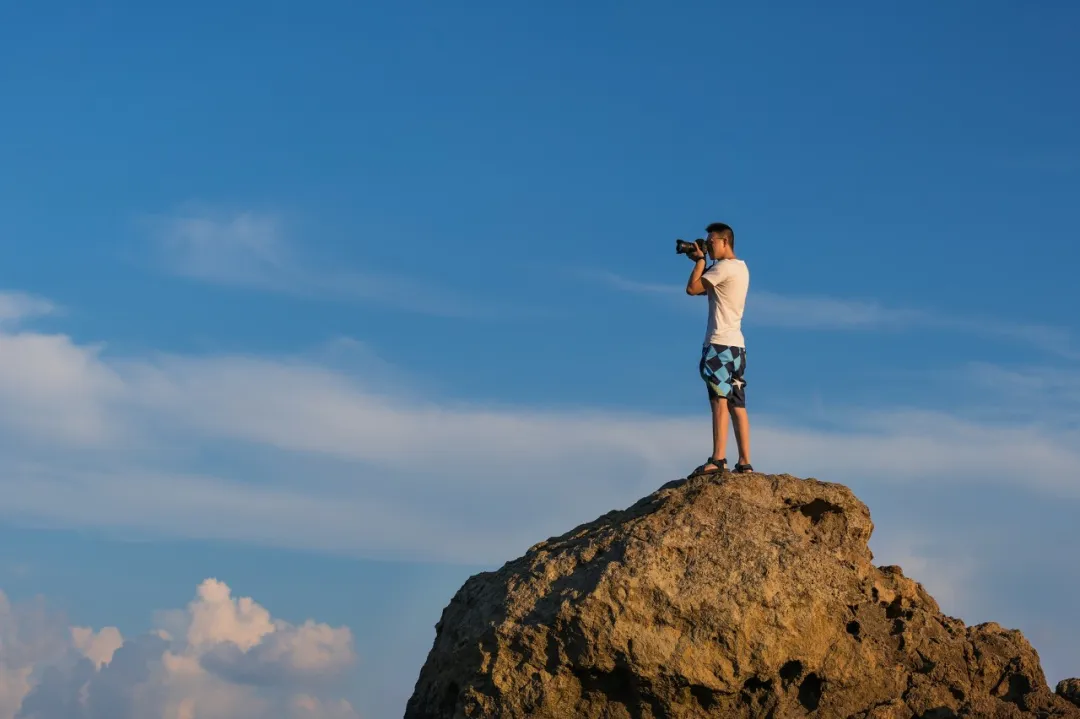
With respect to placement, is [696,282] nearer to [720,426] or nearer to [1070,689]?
[720,426]

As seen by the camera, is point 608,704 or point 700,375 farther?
point 700,375

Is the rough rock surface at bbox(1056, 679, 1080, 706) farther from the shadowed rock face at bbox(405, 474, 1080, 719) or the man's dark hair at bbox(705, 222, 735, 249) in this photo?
the man's dark hair at bbox(705, 222, 735, 249)

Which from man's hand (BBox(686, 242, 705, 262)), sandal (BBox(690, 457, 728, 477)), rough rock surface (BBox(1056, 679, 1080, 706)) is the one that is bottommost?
rough rock surface (BBox(1056, 679, 1080, 706))

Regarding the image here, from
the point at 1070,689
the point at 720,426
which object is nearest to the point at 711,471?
the point at 720,426

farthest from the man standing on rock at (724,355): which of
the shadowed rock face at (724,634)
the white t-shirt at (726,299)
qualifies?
the shadowed rock face at (724,634)

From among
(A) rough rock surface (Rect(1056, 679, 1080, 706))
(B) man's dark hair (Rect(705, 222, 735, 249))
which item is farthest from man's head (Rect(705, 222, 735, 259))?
(A) rough rock surface (Rect(1056, 679, 1080, 706))

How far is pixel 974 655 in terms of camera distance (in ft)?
38.7

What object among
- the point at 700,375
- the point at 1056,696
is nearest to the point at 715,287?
the point at 700,375

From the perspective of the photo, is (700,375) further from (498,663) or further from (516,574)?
(498,663)

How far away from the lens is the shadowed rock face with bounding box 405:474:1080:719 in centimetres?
1074

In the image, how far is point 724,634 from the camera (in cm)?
1068

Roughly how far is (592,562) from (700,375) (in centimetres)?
234

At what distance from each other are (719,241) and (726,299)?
0.66 m

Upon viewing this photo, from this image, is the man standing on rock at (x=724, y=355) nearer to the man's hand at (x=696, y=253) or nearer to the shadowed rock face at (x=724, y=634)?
the man's hand at (x=696, y=253)
